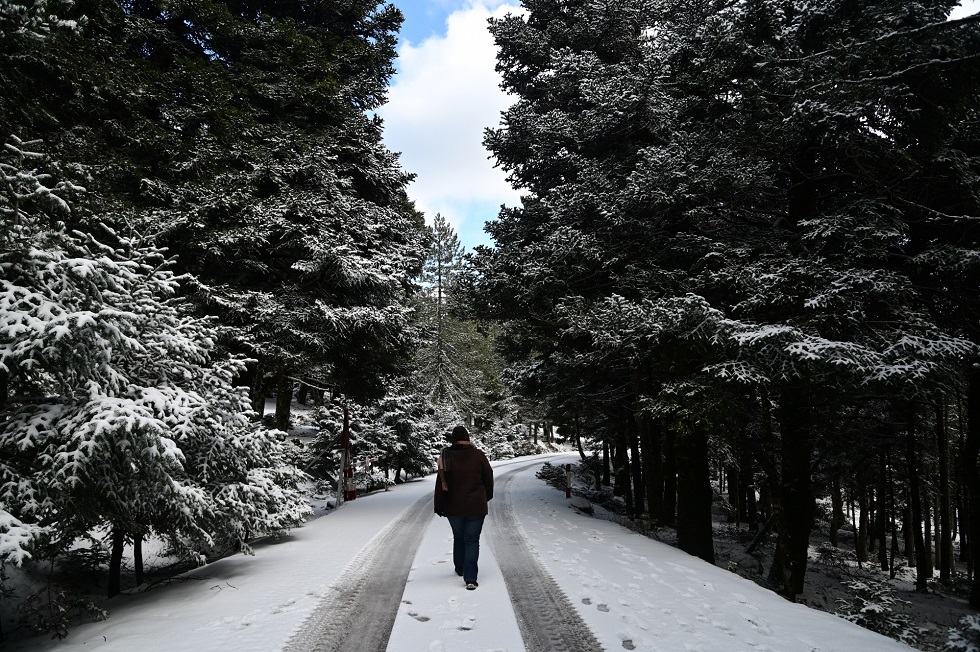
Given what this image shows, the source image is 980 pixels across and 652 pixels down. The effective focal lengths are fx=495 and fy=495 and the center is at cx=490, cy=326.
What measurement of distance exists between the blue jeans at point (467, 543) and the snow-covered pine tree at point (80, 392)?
9.88ft

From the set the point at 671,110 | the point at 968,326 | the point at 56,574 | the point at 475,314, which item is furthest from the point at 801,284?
the point at 56,574

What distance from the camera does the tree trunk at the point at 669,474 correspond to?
12632 millimetres

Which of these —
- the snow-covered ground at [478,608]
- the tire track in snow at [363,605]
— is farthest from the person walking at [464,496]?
the tire track in snow at [363,605]

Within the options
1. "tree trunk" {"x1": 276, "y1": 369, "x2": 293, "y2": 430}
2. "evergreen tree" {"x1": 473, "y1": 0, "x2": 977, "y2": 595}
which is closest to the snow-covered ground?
"evergreen tree" {"x1": 473, "y1": 0, "x2": 977, "y2": 595}

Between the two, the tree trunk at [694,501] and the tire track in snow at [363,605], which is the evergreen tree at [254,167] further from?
the tree trunk at [694,501]

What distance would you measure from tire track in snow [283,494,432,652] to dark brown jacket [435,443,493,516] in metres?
1.05

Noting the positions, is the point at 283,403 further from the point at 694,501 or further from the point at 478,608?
the point at 478,608

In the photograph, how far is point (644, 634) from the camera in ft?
13.9

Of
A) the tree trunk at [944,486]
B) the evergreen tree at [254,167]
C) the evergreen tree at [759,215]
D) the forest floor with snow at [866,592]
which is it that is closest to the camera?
the evergreen tree at [759,215]

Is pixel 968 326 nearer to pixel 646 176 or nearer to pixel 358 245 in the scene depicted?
pixel 646 176

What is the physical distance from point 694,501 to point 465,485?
634 cm

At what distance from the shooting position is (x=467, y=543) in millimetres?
5660

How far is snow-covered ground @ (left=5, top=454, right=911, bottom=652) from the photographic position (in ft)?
Answer: 13.5

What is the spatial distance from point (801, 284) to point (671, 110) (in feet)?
15.4
